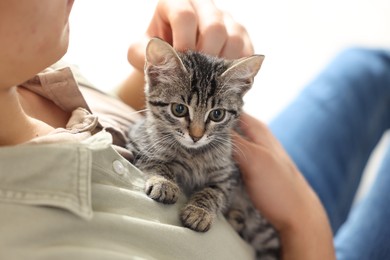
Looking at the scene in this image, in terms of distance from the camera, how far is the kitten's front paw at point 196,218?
3.25ft

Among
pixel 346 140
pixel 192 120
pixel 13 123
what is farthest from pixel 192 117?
pixel 346 140

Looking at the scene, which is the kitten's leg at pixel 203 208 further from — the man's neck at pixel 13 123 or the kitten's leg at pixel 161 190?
the man's neck at pixel 13 123

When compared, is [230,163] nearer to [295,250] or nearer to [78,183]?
[295,250]

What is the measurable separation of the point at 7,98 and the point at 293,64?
2.67 meters

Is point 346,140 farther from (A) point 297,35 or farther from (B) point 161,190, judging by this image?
(A) point 297,35

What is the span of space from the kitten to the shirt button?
0.20 meters

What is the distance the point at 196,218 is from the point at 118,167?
201 mm

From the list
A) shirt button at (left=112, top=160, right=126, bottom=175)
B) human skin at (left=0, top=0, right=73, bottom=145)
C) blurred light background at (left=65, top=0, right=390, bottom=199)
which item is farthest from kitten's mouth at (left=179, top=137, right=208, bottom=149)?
blurred light background at (left=65, top=0, right=390, bottom=199)

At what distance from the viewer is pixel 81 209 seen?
0.80 m

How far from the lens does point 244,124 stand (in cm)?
141

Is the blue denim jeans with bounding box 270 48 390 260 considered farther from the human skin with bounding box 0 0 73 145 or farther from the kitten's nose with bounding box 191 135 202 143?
the human skin with bounding box 0 0 73 145

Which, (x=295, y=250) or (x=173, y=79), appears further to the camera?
(x=295, y=250)

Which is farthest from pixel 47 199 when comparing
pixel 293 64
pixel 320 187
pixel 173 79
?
pixel 293 64

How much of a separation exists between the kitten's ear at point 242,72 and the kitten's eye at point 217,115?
0.08 meters
